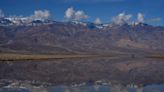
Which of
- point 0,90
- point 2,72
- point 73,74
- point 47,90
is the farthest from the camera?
point 73,74

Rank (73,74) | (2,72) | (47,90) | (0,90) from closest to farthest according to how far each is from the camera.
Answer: (0,90), (47,90), (2,72), (73,74)

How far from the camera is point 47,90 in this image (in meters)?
42.2

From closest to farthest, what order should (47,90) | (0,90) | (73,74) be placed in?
1. (0,90)
2. (47,90)
3. (73,74)

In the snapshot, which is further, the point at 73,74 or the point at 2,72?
the point at 73,74

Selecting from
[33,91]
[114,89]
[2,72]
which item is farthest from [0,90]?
[2,72]

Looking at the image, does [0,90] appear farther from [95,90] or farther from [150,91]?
[150,91]

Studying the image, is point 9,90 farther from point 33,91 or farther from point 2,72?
point 2,72

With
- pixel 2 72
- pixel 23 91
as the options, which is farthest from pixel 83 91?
pixel 2 72

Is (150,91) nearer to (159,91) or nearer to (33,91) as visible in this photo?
(159,91)

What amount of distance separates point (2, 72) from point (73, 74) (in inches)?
556

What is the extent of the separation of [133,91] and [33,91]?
1193cm

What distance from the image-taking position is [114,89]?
43844mm

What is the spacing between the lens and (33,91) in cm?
4109

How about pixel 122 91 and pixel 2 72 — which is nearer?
pixel 122 91
